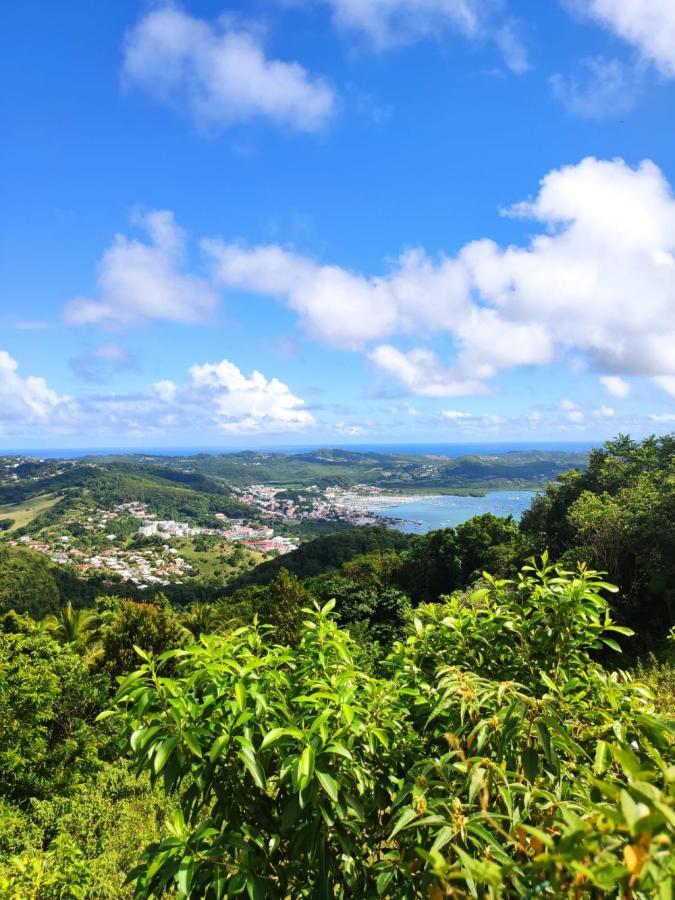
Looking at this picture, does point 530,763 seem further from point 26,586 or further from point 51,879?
point 26,586

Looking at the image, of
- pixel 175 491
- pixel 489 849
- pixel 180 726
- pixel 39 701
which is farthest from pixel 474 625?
pixel 175 491

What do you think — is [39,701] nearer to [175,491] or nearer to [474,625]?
[474,625]

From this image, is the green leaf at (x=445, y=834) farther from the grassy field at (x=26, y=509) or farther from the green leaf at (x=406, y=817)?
the grassy field at (x=26, y=509)

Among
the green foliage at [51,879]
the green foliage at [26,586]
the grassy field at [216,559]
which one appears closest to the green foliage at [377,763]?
the green foliage at [51,879]

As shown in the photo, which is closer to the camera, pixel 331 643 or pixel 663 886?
pixel 663 886

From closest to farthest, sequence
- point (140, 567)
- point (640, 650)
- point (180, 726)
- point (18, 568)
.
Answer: point (180, 726), point (640, 650), point (18, 568), point (140, 567)

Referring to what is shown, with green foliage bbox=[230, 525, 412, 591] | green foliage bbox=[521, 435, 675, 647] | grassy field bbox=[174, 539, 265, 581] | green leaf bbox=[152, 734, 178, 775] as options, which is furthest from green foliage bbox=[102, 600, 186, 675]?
grassy field bbox=[174, 539, 265, 581]
